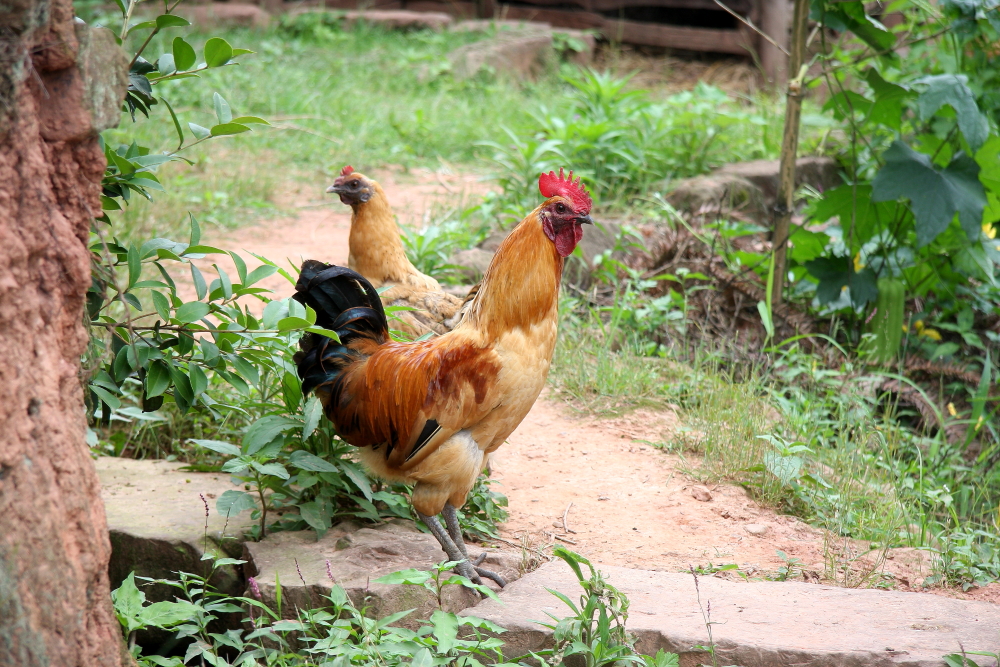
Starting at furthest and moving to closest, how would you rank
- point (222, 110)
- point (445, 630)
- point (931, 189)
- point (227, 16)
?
point (227, 16) < point (931, 189) < point (222, 110) < point (445, 630)

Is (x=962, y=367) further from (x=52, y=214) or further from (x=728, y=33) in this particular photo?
(x=728, y=33)

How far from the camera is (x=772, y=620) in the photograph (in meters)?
2.66

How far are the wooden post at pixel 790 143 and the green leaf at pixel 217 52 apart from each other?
3.64 metres

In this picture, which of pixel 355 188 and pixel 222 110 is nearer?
pixel 222 110

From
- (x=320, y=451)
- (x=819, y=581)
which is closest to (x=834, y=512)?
(x=819, y=581)

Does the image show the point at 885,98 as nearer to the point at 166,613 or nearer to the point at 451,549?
the point at 451,549

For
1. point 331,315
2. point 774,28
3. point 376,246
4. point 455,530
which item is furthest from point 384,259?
point 774,28

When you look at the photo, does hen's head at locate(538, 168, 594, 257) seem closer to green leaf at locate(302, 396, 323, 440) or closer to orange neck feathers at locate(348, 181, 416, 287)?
green leaf at locate(302, 396, 323, 440)

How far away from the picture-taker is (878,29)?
5.01 meters

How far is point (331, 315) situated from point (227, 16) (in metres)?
10.4

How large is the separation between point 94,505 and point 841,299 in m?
5.08

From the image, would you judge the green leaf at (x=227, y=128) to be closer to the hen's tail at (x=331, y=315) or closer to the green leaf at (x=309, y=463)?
the hen's tail at (x=331, y=315)

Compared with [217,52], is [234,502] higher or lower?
lower

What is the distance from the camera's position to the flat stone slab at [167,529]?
9.76 feet
